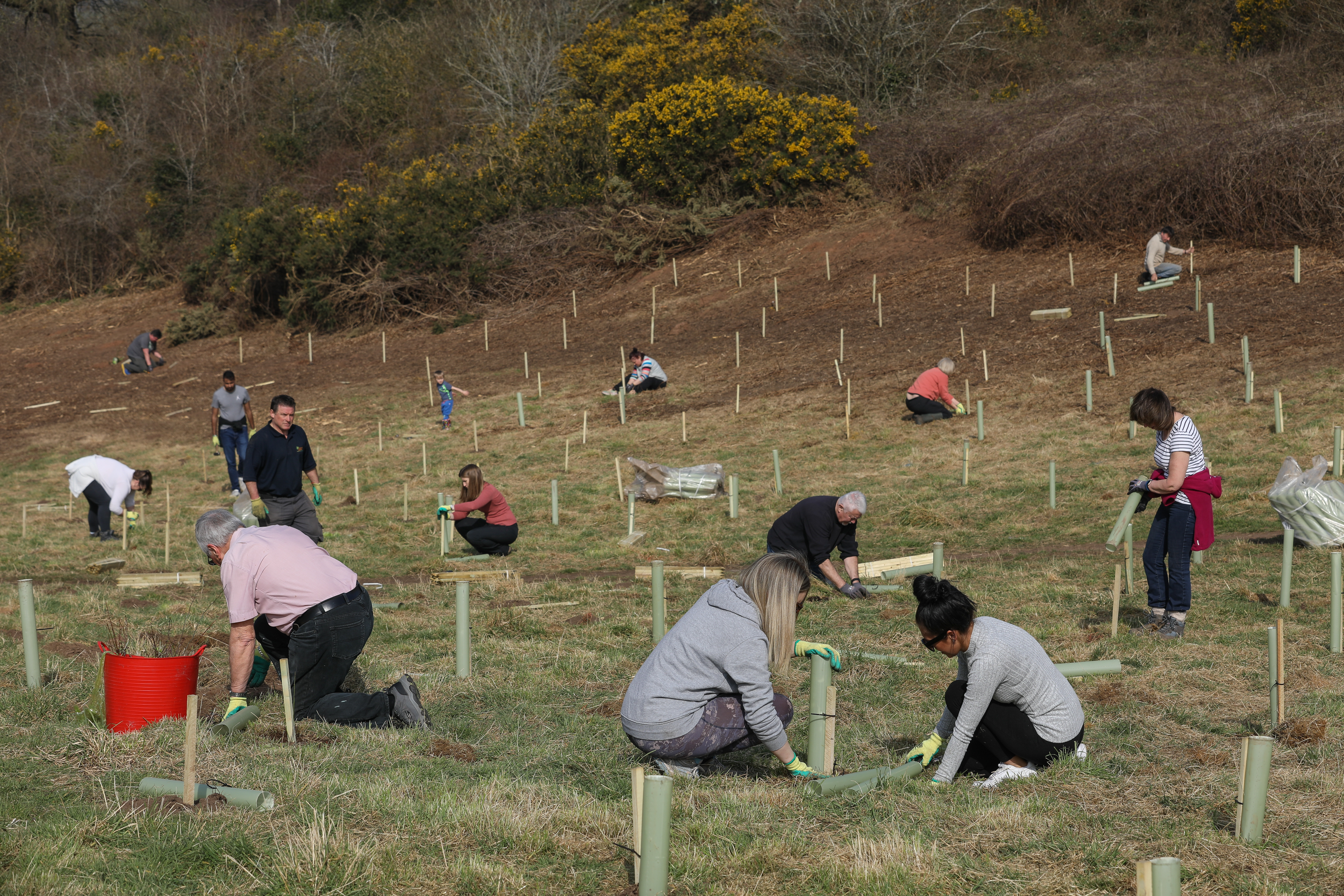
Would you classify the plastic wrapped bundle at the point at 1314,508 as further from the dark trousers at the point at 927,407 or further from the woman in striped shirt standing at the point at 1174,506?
the dark trousers at the point at 927,407

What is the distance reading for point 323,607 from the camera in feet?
19.1

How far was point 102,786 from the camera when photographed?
452cm

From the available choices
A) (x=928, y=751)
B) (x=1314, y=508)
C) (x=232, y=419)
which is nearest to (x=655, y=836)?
(x=928, y=751)

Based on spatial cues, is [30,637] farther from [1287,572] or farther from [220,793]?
[1287,572]

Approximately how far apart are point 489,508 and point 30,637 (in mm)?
6079

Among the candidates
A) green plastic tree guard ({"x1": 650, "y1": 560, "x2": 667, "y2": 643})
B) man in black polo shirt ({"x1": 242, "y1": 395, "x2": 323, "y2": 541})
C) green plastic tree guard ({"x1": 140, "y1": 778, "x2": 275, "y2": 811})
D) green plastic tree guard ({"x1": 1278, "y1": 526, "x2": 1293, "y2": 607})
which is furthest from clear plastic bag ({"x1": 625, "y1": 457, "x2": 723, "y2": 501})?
green plastic tree guard ({"x1": 140, "y1": 778, "x2": 275, "y2": 811})

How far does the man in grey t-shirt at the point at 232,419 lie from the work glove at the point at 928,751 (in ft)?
41.7

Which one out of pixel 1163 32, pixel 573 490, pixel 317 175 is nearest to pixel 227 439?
pixel 573 490

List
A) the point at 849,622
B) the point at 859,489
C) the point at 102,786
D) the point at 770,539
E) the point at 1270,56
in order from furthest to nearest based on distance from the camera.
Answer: the point at 1270,56
the point at 859,489
the point at 770,539
the point at 849,622
the point at 102,786

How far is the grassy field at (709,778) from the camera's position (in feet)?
12.6

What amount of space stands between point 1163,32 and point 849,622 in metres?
32.4

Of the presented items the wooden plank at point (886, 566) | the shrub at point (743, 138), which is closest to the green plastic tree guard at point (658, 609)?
the wooden plank at point (886, 566)

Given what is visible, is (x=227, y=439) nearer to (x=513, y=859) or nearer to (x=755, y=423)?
(x=755, y=423)

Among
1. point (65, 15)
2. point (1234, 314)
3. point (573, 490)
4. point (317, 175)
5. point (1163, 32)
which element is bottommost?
point (573, 490)
